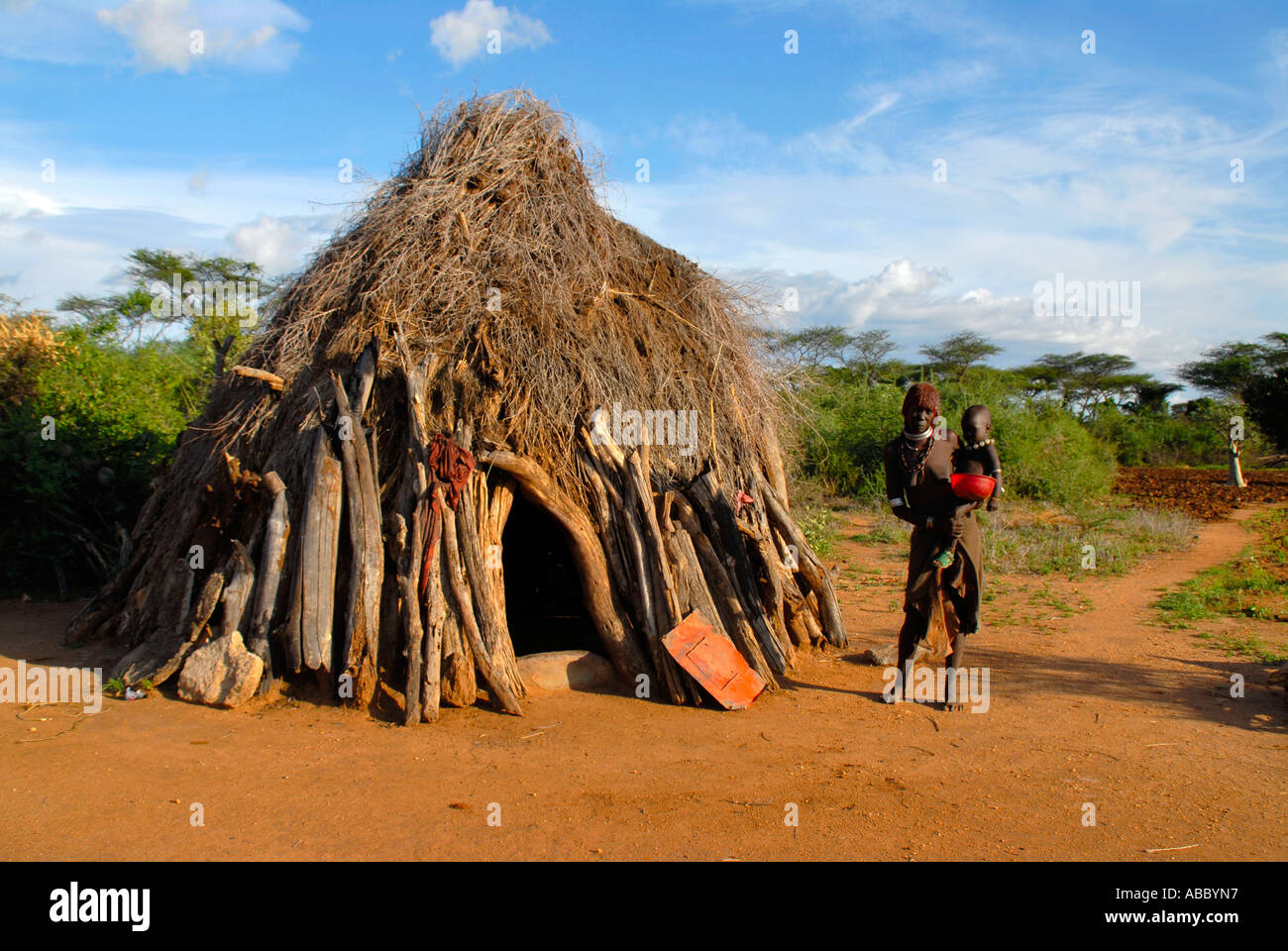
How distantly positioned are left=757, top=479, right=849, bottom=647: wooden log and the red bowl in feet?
5.52

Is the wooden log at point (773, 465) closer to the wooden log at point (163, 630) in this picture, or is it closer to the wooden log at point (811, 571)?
the wooden log at point (811, 571)

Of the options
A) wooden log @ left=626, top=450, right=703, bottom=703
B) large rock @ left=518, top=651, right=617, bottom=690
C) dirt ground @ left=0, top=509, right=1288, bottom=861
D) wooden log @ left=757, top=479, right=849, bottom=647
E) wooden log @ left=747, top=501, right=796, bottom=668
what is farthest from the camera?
wooden log @ left=757, top=479, right=849, bottom=647

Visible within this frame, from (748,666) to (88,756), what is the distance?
372cm

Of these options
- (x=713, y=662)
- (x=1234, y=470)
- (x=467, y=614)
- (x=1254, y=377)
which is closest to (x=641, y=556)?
(x=713, y=662)

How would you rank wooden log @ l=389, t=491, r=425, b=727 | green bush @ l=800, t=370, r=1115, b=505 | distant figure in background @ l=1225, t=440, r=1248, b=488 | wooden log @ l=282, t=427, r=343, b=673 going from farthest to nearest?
distant figure in background @ l=1225, t=440, r=1248, b=488 < green bush @ l=800, t=370, r=1115, b=505 < wooden log @ l=282, t=427, r=343, b=673 < wooden log @ l=389, t=491, r=425, b=727

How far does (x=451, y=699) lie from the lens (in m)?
5.02

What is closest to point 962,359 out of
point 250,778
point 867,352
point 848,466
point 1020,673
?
point 867,352

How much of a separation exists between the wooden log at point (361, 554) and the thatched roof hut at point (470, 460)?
0.01 m

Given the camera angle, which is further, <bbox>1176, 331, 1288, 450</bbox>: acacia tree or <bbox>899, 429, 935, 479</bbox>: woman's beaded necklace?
<bbox>1176, 331, 1288, 450</bbox>: acacia tree

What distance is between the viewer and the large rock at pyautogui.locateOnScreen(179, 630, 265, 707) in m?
4.93

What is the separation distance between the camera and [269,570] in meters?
5.20

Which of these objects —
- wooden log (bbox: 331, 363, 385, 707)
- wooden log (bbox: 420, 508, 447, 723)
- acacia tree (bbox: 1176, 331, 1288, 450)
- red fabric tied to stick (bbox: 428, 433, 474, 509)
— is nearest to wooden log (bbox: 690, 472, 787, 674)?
red fabric tied to stick (bbox: 428, 433, 474, 509)

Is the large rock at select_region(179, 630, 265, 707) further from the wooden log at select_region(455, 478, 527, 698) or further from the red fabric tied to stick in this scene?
the red fabric tied to stick
